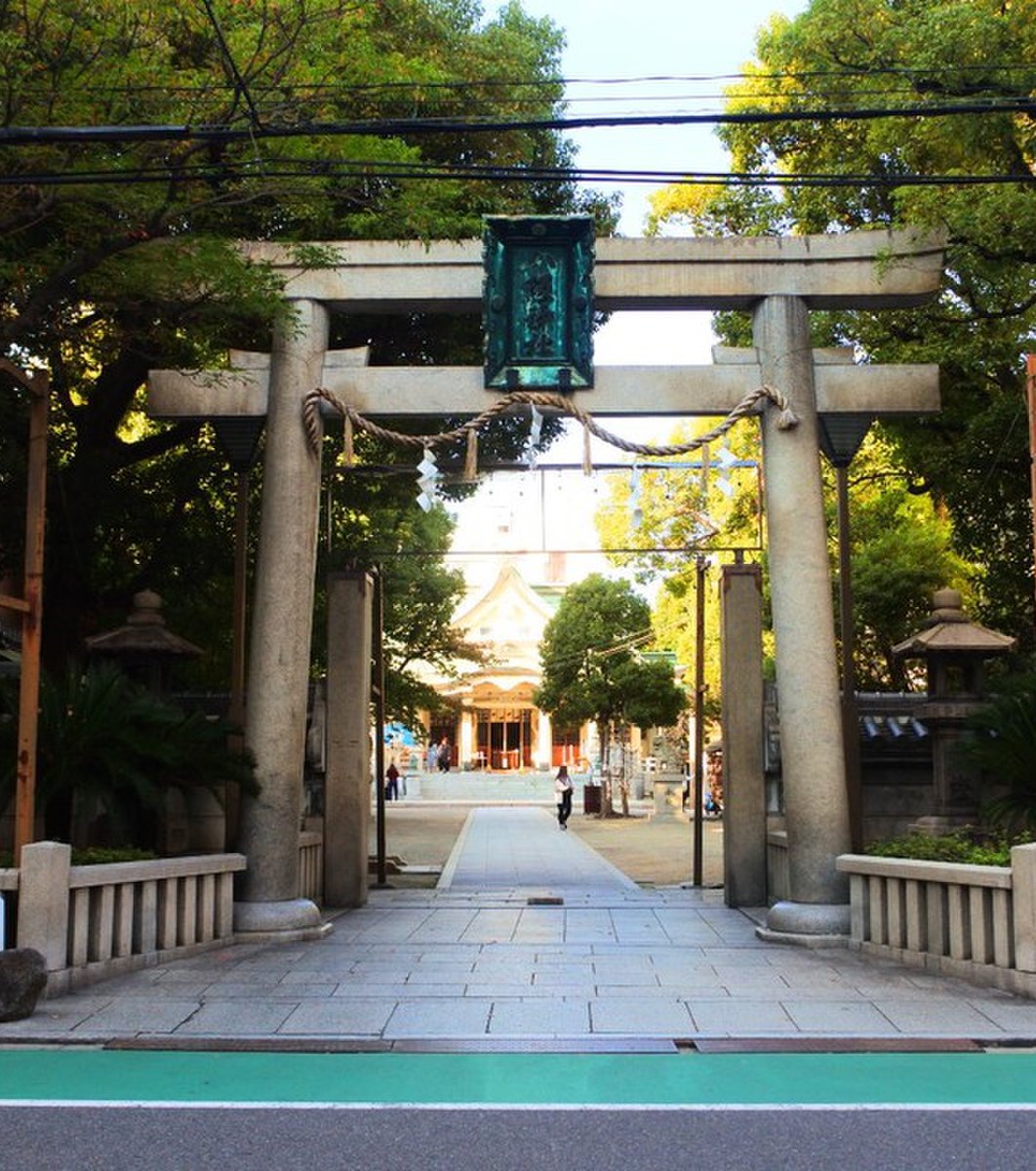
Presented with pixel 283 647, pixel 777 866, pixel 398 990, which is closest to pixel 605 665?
pixel 777 866

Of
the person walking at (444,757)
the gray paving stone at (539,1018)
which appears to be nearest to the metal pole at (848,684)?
the gray paving stone at (539,1018)

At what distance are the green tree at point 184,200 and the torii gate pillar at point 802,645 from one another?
11.0 ft

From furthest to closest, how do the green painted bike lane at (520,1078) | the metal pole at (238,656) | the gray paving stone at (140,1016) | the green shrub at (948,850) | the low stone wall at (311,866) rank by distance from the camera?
the low stone wall at (311,866)
the metal pole at (238,656)
the green shrub at (948,850)
the gray paving stone at (140,1016)
the green painted bike lane at (520,1078)

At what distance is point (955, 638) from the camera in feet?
41.9

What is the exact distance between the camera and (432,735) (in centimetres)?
6688

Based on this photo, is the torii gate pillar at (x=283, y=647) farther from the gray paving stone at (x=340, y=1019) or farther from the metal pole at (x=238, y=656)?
the gray paving stone at (x=340, y=1019)

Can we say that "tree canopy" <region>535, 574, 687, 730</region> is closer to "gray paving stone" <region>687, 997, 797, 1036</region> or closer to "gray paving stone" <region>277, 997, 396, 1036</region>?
"gray paving stone" <region>687, 997, 797, 1036</region>

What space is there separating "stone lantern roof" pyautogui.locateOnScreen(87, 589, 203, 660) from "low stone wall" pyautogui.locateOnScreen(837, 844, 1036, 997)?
676 cm

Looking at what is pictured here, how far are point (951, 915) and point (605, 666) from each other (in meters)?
33.8

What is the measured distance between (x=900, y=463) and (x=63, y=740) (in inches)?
559

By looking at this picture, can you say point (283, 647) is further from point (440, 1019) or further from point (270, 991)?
point (440, 1019)

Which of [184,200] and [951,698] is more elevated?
[184,200]

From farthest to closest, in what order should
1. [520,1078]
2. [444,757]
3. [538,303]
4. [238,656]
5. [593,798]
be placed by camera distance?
[444,757]
[593,798]
[238,656]
[538,303]
[520,1078]

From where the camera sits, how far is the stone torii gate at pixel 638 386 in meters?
11.4
